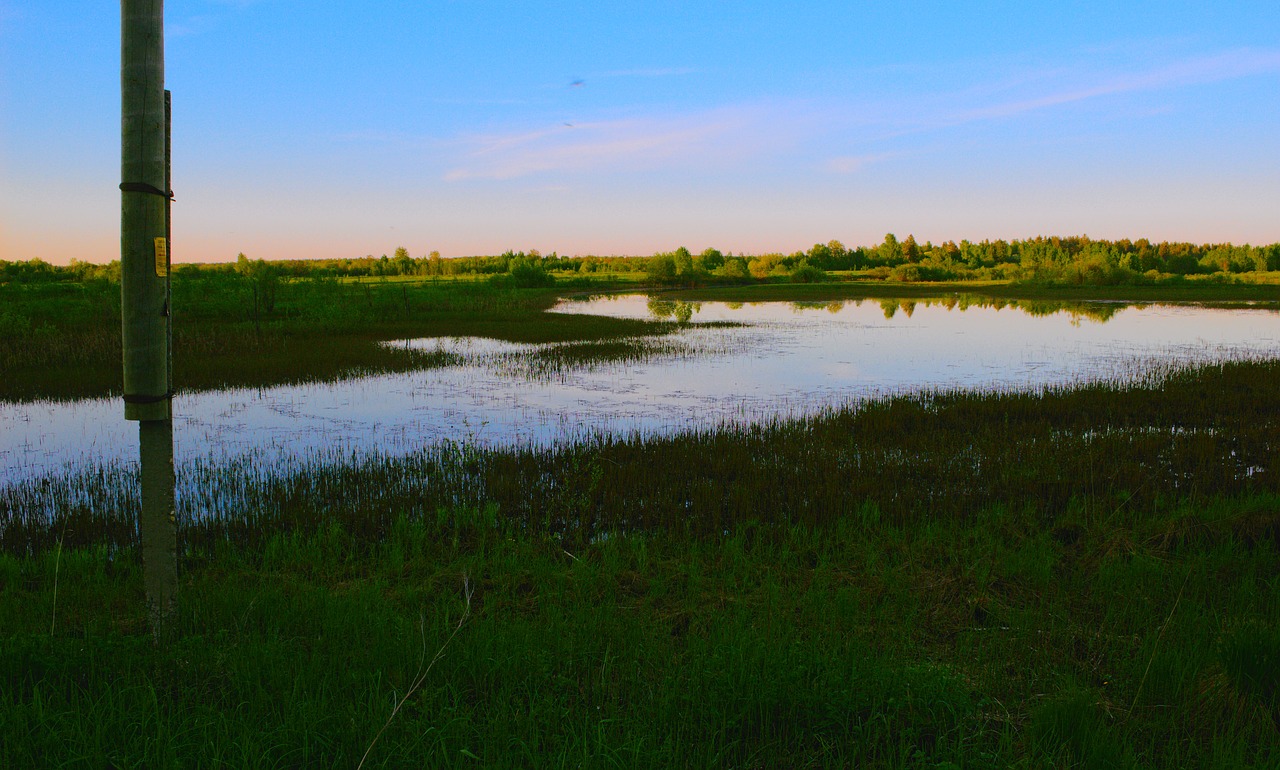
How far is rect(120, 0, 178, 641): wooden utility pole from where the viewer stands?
409cm

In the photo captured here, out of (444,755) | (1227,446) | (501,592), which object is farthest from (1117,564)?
(1227,446)

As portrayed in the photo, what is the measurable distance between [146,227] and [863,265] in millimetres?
149752

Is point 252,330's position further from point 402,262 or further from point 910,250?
point 910,250

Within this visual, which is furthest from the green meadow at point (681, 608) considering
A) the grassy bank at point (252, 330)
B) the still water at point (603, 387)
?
the grassy bank at point (252, 330)

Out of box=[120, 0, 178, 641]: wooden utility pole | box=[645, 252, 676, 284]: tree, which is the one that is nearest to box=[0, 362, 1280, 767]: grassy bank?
box=[120, 0, 178, 641]: wooden utility pole

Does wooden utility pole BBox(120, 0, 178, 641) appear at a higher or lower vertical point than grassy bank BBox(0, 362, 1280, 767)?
higher

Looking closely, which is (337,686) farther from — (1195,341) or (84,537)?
(1195,341)

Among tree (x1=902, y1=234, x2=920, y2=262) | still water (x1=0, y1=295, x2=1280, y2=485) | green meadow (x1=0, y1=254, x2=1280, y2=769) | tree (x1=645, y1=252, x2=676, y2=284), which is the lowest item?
green meadow (x1=0, y1=254, x2=1280, y2=769)

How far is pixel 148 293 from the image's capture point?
414 centimetres

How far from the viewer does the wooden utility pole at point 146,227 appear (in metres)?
4.09

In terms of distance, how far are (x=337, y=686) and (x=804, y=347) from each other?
86.5 feet

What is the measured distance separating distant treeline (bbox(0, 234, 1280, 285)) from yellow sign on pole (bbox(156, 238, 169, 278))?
39047mm

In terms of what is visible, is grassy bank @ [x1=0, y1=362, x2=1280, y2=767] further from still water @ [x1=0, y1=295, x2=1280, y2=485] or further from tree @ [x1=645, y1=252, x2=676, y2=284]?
tree @ [x1=645, y1=252, x2=676, y2=284]

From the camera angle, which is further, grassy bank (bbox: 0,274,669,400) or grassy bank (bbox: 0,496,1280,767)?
grassy bank (bbox: 0,274,669,400)
